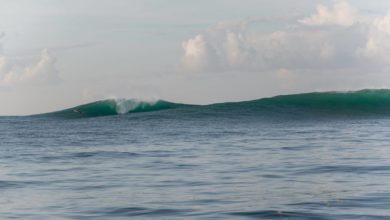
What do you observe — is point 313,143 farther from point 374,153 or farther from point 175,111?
point 175,111

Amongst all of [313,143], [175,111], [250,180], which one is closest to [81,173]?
[250,180]

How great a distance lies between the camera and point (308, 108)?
157 feet

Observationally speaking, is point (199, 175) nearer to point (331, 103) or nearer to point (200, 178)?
point (200, 178)

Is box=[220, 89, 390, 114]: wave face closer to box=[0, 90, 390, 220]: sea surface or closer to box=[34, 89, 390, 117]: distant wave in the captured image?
box=[34, 89, 390, 117]: distant wave

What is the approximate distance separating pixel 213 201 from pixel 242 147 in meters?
10.6

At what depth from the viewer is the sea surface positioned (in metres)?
10.0

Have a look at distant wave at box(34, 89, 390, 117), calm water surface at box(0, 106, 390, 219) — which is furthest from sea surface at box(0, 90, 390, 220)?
distant wave at box(34, 89, 390, 117)

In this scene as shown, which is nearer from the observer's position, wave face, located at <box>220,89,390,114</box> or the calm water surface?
the calm water surface

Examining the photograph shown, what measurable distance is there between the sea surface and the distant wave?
16040 millimetres

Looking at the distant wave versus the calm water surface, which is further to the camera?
the distant wave

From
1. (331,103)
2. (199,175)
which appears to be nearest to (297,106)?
(331,103)

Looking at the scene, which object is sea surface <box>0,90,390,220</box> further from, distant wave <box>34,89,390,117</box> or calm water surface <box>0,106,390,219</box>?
distant wave <box>34,89,390,117</box>

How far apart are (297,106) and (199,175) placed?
34.7 meters

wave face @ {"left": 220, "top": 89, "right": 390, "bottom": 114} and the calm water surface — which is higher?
wave face @ {"left": 220, "top": 89, "right": 390, "bottom": 114}
